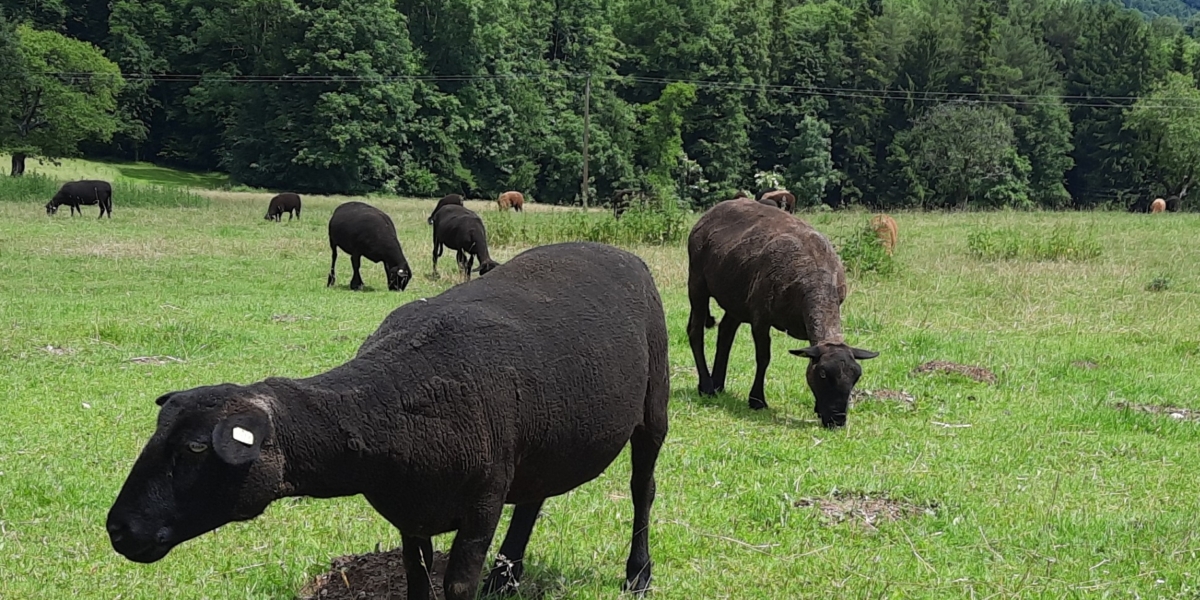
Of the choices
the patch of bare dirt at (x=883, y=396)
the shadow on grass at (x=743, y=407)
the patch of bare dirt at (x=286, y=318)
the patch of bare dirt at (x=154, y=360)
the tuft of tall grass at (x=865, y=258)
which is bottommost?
the patch of bare dirt at (x=286, y=318)

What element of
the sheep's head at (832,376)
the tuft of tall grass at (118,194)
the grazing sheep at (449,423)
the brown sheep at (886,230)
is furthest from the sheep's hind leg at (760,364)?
the tuft of tall grass at (118,194)

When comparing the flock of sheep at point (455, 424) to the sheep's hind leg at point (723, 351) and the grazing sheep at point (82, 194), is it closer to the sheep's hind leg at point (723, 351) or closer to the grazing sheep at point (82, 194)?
the sheep's hind leg at point (723, 351)

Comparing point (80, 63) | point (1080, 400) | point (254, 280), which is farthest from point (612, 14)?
point (1080, 400)

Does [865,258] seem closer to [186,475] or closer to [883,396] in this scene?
[883,396]

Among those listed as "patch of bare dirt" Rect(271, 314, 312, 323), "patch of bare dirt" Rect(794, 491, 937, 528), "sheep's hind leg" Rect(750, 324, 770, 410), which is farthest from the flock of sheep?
"patch of bare dirt" Rect(271, 314, 312, 323)

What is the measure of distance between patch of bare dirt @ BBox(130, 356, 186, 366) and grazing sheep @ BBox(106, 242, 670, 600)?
7256 millimetres

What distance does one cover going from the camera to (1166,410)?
978 cm

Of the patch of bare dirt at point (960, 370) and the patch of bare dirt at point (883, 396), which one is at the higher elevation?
the patch of bare dirt at point (960, 370)

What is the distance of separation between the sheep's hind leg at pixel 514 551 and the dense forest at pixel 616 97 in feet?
211

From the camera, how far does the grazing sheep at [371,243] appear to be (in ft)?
63.9

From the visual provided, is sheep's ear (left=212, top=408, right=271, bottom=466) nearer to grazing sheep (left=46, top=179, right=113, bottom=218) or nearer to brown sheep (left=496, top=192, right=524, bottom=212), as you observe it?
grazing sheep (left=46, top=179, right=113, bottom=218)

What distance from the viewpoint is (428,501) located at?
12.4 feet

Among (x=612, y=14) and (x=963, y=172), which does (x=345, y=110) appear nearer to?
(x=612, y=14)

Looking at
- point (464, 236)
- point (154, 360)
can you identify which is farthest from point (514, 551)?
point (464, 236)
